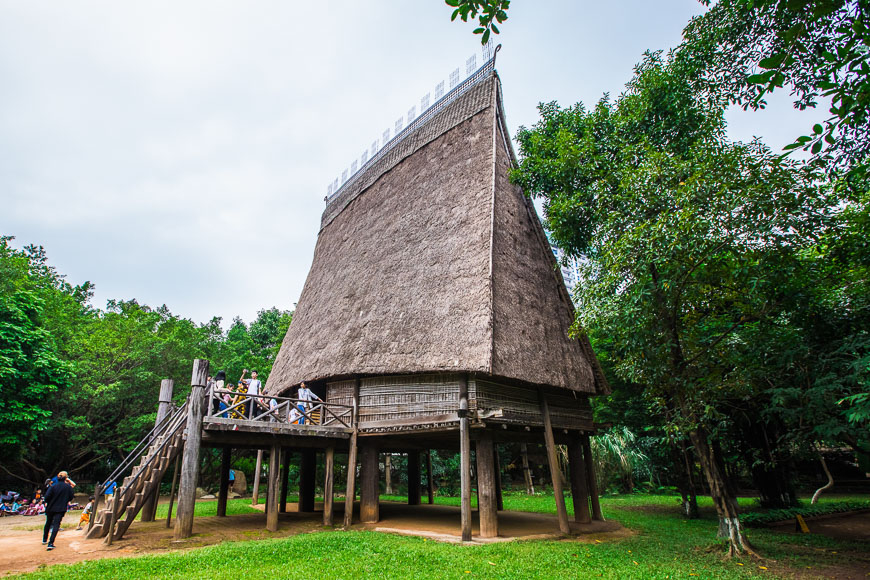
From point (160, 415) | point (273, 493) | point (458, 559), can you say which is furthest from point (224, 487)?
point (458, 559)

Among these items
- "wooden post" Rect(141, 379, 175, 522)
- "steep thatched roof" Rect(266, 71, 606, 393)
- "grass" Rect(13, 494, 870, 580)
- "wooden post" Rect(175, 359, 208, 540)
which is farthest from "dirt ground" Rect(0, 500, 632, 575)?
"steep thatched roof" Rect(266, 71, 606, 393)

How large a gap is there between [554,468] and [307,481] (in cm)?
872

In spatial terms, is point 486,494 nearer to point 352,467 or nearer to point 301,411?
point 352,467

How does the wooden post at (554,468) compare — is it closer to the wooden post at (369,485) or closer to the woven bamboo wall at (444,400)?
the woven bamboo wall at (444,400)

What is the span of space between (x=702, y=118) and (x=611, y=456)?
15.7 m

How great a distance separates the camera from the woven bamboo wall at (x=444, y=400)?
10.7 meters

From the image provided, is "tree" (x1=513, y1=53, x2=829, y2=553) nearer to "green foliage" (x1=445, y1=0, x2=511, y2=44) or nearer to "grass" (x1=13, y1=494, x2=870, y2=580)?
"grass" (x1=13, y1=494, x2=870, y2=580)

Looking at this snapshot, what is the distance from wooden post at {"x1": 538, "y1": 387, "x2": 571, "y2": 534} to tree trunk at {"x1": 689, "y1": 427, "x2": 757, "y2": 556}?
10.1ft

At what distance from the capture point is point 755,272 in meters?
8.78

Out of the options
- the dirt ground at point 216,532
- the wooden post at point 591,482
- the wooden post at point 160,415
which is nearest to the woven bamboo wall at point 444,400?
the wooden post at point 591,482

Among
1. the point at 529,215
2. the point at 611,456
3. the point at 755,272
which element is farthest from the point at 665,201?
the point at 611,456

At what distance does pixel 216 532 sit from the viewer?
1031cm

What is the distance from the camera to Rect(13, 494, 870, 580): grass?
6723 millimetres

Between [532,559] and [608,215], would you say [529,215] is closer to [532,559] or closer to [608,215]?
[608,215]
